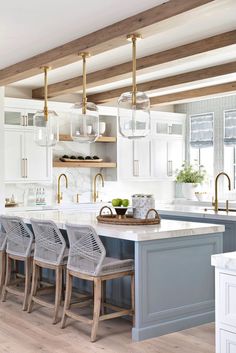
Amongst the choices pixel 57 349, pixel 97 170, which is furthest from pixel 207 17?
pixel 97 170

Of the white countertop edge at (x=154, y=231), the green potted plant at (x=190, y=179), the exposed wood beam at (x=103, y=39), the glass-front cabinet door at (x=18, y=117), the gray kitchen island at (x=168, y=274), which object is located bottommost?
the gray kitchen island at (x=168, y=274)

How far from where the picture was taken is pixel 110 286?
16.6 ft

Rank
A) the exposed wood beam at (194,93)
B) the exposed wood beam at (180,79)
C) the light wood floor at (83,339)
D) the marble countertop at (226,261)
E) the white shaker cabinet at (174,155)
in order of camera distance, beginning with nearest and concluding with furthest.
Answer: the marble countertop at (226,261) → the light wood floor at (83,339) → the exposed wood beam at (180,79) → the exposed wood beam at (194,93) → the white shaker cabinet at (174,155)

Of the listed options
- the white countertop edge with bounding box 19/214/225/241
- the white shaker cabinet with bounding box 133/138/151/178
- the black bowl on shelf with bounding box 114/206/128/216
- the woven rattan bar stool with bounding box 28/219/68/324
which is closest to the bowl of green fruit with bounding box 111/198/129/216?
the black bowl on shelf with bounding box 114/206/128/216

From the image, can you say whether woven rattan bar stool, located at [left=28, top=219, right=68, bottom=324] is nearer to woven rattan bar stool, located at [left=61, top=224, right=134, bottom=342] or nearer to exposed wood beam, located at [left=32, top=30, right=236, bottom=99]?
woven rattan bar stool, located at [left=61, top=224, right=134, bottom=342]

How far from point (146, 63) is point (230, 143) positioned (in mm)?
3466

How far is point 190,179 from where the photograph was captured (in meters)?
9.10

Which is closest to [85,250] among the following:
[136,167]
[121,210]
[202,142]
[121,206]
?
[121,210]

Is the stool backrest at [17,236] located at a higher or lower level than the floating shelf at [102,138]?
lower

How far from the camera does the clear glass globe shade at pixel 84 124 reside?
5.05 metres

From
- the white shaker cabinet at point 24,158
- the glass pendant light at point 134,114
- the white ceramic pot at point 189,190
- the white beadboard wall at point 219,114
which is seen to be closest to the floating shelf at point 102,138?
the white shaker cabinet at point 24,158

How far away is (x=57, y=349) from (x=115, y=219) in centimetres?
134

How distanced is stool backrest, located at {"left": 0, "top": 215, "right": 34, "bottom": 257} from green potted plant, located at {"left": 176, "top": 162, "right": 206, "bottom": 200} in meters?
4.35

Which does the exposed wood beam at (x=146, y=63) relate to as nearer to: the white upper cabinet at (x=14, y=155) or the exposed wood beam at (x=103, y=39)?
the white upper cabinet at (x=14, y=155)
